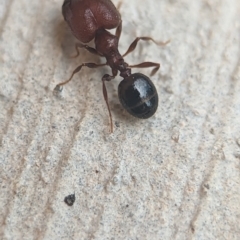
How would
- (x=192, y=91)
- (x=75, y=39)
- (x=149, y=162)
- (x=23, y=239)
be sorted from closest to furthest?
(x=23, y=239) → (x=149, y=162) → (x=192, y=91) → (x=75, y=39)

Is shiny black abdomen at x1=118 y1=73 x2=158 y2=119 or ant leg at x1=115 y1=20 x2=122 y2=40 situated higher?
ant leg at x1=115 y1=20 x2=122 y2=40

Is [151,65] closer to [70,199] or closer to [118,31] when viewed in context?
[118,31]

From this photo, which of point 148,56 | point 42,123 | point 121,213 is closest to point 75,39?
point 148,56

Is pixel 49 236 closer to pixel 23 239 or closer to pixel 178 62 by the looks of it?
pixel 23 239

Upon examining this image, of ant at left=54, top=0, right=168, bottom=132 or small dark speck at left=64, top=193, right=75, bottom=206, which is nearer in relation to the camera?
small dark speck at left=64, top=193, right=75, bottom=206

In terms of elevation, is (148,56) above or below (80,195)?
above

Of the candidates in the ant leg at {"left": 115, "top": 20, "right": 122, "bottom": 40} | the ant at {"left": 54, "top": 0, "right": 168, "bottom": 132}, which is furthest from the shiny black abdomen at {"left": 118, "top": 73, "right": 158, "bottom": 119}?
the ant leg at {"left": 115, "top": 20, "right": 122, "bottom": 40}

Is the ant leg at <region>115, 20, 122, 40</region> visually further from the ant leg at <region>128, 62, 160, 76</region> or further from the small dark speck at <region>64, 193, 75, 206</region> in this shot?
the small dark speck at <region>64, 193, 75, 206</region>
